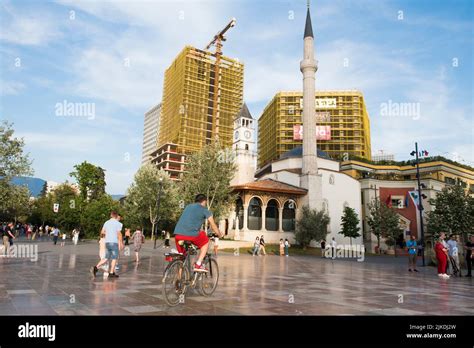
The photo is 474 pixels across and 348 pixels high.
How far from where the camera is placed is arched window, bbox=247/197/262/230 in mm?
41906

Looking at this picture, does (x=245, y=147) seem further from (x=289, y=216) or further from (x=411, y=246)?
(x=411, y=246)

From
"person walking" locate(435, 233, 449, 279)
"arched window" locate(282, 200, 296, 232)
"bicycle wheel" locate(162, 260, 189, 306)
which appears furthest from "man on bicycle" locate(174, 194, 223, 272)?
"arched window" locate(282, 200, 296, 232)

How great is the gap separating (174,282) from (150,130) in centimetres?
17198

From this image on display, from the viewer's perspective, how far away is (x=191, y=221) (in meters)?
6.39

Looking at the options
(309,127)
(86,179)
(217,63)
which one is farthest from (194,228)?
(217,63)

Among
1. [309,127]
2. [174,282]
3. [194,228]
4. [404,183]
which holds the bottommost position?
[174,282]

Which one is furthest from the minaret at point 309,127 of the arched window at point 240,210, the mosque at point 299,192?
the arched window at point 240,210

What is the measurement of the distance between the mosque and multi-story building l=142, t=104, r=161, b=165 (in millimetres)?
119128

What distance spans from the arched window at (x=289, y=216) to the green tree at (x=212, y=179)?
7.74 m

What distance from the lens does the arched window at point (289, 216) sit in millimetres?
44281

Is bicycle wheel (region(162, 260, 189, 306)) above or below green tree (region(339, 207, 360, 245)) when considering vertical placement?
above

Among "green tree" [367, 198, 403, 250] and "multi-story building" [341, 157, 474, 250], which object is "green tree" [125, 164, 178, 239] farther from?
"multi-story building" [341, 157, 474, 250]
